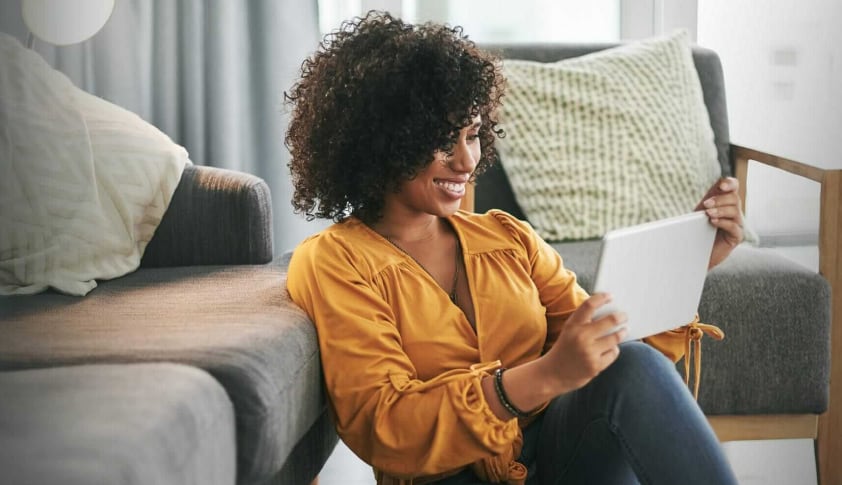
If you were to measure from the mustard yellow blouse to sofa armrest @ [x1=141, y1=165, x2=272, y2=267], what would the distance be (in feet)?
1.47

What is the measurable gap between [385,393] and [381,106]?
1.19 feet

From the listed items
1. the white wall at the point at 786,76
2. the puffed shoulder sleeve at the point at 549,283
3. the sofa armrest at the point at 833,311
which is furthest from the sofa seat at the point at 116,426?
the white wall at the point at 786,76

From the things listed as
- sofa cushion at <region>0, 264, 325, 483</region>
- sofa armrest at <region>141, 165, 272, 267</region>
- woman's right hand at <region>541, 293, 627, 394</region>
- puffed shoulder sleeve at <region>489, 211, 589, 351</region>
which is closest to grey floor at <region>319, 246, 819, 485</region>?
sofa armrest at <region>141, 165, 272, 267</region>

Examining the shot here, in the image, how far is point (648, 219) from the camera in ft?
7.26

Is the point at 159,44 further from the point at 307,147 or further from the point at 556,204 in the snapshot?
the point at 307,147

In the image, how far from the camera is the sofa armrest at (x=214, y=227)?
1.80 metres

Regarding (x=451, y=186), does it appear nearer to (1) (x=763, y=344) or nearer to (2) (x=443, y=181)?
(2) (x=443, y=181)

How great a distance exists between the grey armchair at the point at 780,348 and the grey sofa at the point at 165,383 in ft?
2.33

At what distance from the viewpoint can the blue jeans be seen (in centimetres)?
114

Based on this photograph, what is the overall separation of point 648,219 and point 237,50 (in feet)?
3.68

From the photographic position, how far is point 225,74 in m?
2.62

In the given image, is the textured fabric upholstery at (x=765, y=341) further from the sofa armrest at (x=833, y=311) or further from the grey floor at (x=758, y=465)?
the grey floor at (x=758, y=465)

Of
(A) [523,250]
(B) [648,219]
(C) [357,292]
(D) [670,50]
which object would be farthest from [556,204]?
(C) [357,292]

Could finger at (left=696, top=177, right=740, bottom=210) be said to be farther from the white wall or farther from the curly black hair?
the white wall
